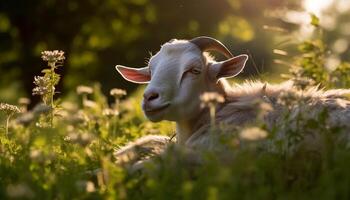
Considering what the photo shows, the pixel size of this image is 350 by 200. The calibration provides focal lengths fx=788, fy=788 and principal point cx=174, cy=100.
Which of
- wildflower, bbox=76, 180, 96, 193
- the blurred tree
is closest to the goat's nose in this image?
wildflower, bbox=76, 180, 96, 193

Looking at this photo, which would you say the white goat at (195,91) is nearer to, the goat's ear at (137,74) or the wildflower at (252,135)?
the goat's ear at (137,74)

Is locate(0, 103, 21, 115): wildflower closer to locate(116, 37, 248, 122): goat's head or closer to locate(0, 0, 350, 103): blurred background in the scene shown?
locate(116, 37, 248, 122): goat's head

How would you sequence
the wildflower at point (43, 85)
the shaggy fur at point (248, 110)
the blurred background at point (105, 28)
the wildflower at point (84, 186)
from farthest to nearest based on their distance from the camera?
the blurred background at point (105, 28) → the wildflower at point (43, 85) → the shaggy fur at point (248, 110) → the wildflower at point (84, 186)

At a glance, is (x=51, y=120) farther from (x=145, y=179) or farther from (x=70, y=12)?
(x=70, y=12)

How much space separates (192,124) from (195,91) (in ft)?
1.02

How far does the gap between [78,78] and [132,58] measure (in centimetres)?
256

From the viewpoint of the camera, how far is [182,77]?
678 cm

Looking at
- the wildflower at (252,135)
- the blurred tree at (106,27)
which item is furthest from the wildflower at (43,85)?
the blurred tree at (106,27)

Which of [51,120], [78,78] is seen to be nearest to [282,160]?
[51,120]

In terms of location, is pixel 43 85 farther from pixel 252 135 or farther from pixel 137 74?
pixel 252 135

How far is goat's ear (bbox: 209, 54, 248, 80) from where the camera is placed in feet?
22.7

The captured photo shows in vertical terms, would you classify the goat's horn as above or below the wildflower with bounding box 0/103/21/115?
above

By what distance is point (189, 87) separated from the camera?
6.75 m

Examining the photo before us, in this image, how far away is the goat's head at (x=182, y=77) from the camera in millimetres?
6488
